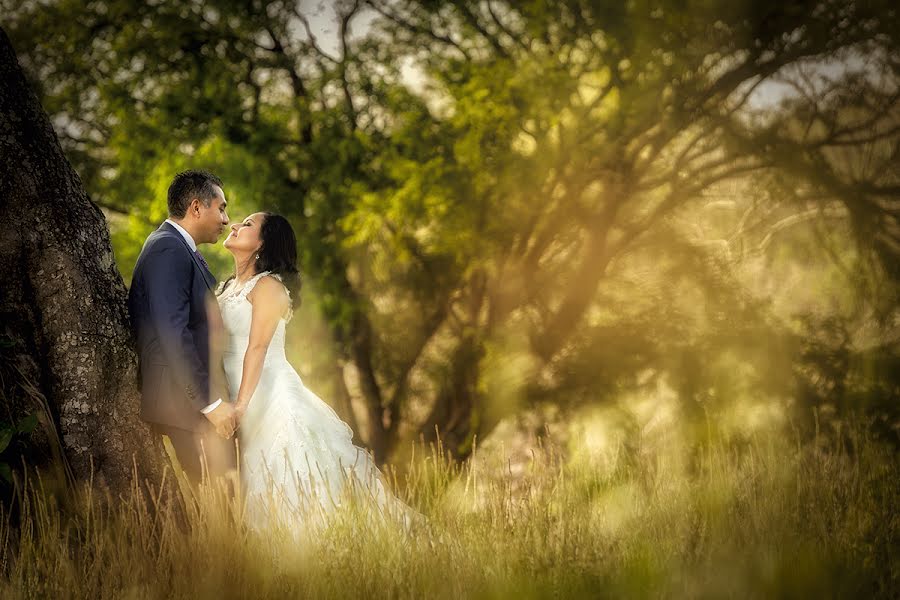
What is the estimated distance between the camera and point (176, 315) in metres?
4.02

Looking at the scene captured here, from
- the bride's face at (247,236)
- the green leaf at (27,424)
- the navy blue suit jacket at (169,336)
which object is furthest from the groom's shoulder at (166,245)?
the green leaf at (27,424)

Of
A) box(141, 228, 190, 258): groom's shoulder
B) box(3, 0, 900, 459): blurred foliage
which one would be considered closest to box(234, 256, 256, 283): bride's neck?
box(141, 228, 190, 258): groom's shoulder

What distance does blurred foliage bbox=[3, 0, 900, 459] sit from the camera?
8.56 meters

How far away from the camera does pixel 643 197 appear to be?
9.77 m

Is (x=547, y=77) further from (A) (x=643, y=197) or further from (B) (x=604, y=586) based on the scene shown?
(B) (x=604, y=586)

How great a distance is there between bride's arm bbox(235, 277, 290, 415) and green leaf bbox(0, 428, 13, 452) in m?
1.05

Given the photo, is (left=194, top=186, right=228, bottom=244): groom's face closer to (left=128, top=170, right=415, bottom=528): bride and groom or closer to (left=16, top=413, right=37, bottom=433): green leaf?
(left=128, top=170, right=415, bottom=528): bride and groom

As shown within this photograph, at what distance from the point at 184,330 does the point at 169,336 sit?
0.07 metres

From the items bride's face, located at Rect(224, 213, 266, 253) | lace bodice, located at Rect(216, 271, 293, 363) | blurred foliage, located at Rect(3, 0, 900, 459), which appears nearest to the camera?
lace bodice, located at Rect(216, 271, 293, 363)

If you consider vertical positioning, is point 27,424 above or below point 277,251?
below

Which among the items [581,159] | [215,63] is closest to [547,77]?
[581,159]

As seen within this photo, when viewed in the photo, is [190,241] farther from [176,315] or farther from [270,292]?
[270,292]

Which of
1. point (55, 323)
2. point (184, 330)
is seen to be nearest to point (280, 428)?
point (184, 330)

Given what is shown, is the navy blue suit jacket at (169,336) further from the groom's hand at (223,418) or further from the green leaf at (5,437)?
the green leaf at (5,437)
